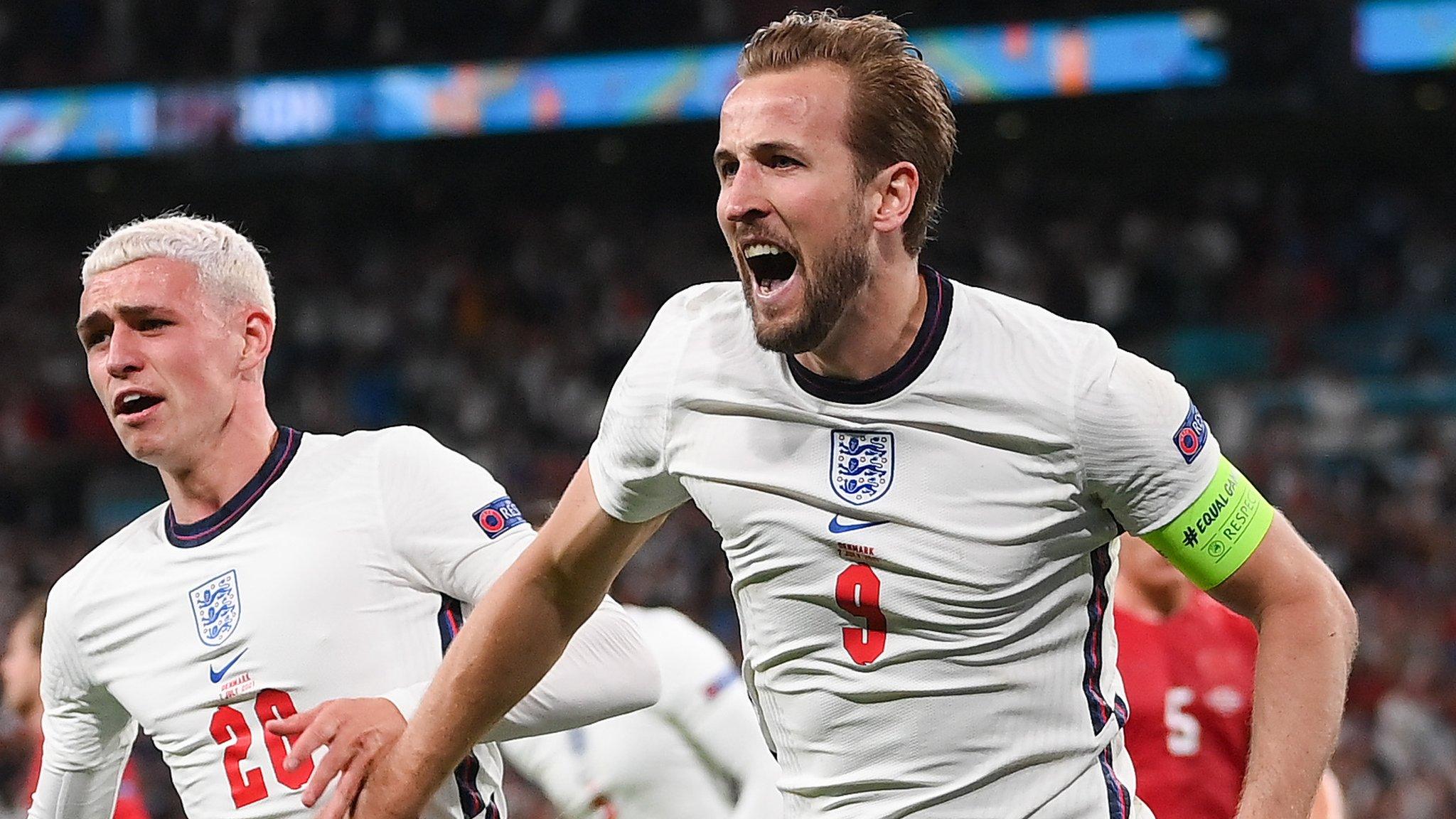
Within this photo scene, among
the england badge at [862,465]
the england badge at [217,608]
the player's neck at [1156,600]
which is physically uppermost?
the england badge at [862,465]

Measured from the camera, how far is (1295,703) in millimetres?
2332

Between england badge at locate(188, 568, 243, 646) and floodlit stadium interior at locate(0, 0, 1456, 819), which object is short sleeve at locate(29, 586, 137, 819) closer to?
england badge at locate(188, 568, 243, 646)

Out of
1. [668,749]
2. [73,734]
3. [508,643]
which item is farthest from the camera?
[668,749]

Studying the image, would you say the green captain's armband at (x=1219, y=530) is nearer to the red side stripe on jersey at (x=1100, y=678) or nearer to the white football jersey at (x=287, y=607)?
the red side stripe on jersey at (x=1100, y=678)

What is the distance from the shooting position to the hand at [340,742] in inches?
108

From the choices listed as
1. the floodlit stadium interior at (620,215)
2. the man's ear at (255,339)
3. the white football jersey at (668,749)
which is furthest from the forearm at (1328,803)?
the floodlit stadium interior at (620,215)

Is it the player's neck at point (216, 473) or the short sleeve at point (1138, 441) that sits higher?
the short sleeve at point (1138, 441)

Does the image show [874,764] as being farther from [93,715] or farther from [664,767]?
[664,767]

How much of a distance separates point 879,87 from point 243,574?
1428mm

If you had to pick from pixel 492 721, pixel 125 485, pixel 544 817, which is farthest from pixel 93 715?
pixel 125 485

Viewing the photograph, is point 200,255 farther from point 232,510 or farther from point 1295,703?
point 1295,703

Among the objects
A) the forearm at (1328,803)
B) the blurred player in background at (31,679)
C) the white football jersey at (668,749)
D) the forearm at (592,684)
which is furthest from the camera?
the blurred player in background at (31,679)

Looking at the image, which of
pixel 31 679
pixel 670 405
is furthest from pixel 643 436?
pixel 31 679

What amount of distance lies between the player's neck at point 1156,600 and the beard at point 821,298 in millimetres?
2178
